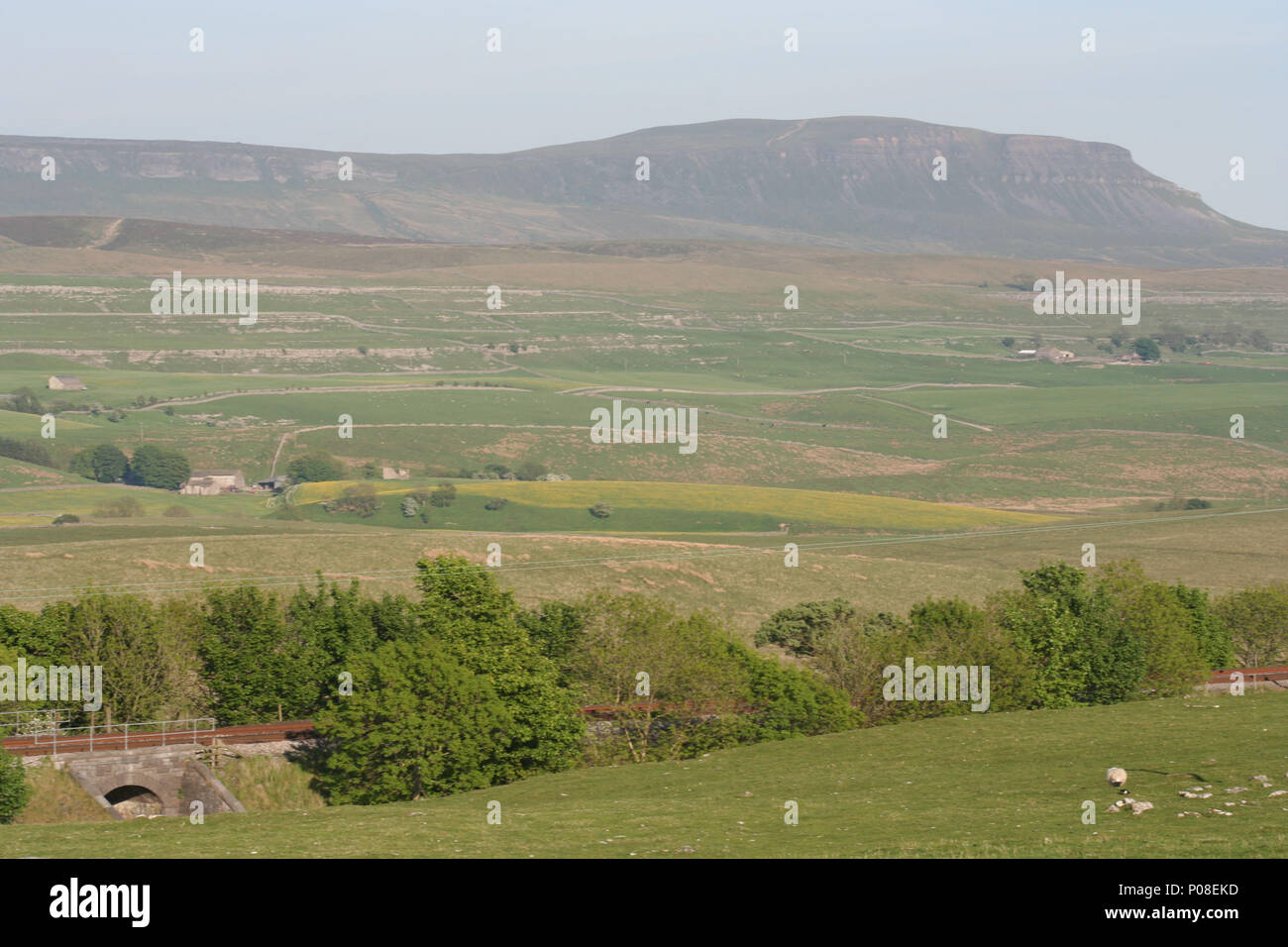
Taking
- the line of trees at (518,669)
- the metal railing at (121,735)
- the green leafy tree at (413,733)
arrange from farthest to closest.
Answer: the metal railing at (121,735) < the line of trees at (518,669) < the green leafy tree at (413,733)

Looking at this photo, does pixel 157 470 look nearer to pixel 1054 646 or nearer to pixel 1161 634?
pixel 1054 646

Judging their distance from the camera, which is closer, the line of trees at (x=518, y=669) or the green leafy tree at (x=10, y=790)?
the green leafy tree at (x=10, y=790)

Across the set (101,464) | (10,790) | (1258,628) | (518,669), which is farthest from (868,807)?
(101,464)

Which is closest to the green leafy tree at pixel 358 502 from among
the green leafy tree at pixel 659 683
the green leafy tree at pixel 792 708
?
the green leafy tree at pixel 659 683

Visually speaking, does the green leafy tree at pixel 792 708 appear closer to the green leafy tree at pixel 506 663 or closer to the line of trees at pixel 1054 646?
the line of trees at pixel 1054 646
